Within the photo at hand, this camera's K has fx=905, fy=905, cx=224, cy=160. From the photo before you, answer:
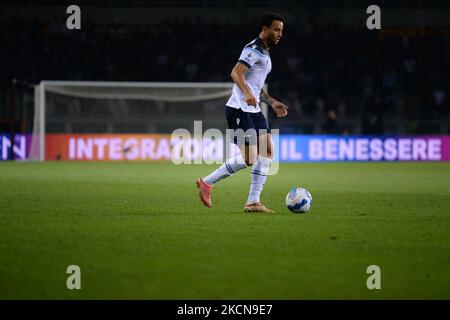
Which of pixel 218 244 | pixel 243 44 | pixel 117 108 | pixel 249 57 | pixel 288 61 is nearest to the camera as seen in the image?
pixel 218 244

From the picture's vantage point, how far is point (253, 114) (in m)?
10.1

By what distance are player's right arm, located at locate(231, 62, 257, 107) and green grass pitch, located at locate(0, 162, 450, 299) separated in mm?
1237

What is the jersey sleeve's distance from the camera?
9805 mm

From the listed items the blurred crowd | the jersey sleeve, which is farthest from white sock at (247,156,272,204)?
the blurred crowd

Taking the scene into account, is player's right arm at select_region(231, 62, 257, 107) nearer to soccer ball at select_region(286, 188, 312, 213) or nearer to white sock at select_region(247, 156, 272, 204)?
white sock at select_region(247, 156, 272, 204)

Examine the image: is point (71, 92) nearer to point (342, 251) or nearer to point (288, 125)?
point (288, 125)

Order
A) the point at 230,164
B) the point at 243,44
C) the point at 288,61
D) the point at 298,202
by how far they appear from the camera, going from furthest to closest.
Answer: the point at 288,61
the point at 243,44
the point at 230,164
the point at 298,202

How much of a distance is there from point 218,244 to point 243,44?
75.1ft

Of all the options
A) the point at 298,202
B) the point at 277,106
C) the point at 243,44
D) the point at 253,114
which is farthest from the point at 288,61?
the point at 298,202

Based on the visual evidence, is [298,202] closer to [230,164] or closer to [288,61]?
[230,164]

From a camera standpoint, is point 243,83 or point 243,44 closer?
point 243,83

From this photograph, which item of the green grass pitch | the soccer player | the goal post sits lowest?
the green grass pitch

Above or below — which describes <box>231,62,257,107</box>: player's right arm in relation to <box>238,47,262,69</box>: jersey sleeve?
below

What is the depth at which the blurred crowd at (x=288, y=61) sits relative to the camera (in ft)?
94.1
